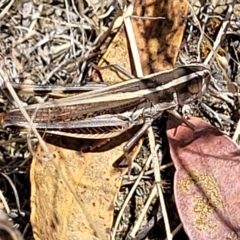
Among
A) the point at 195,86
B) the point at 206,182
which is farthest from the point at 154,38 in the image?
the point at 206,182

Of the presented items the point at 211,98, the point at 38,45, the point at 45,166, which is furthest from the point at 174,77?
the point at 38,45

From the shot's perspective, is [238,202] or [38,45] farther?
[38,45]

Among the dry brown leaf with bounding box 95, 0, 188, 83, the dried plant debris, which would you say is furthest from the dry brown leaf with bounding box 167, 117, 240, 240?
the dry brown leaf with bounding box 95, 0, 188, 83

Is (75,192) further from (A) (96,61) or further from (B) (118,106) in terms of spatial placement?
(A) (96,61)

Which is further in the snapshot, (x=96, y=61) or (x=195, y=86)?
(x=96, y=61)

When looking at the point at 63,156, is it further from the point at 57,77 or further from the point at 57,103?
the point at 57,77
